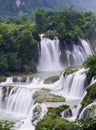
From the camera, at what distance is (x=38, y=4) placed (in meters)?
83.4

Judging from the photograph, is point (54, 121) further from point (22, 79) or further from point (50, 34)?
point (50, 34)

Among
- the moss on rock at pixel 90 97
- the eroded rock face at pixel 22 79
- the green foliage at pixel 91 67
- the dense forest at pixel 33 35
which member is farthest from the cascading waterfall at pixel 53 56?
the moss on rock at pixel 90 97

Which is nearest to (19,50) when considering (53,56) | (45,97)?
(53,56)

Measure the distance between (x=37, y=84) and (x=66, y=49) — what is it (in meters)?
11.2

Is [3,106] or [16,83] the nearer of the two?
[3,106]

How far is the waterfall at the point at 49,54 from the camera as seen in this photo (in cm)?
4153

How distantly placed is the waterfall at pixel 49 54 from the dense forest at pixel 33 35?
0.59 meters

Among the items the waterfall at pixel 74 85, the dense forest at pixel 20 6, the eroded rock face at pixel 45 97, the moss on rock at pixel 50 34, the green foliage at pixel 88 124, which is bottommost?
the green foliage at pixel 88 124

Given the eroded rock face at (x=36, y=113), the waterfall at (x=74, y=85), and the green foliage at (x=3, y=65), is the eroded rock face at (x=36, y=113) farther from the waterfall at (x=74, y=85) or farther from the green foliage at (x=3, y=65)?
the green foliage at (x=3, y=65)

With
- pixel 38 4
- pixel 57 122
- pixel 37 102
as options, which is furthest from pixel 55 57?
pixel 38 4

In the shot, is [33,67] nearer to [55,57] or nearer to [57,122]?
[55,57]

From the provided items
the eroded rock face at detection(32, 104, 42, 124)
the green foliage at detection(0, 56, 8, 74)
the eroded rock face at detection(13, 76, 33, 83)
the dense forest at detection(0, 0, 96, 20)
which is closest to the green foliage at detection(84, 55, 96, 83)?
the eroded rock face at detection(32, 104, 42, 124)

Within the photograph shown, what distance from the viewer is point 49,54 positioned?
42.0m

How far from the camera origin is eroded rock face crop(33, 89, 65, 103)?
1027 inches
